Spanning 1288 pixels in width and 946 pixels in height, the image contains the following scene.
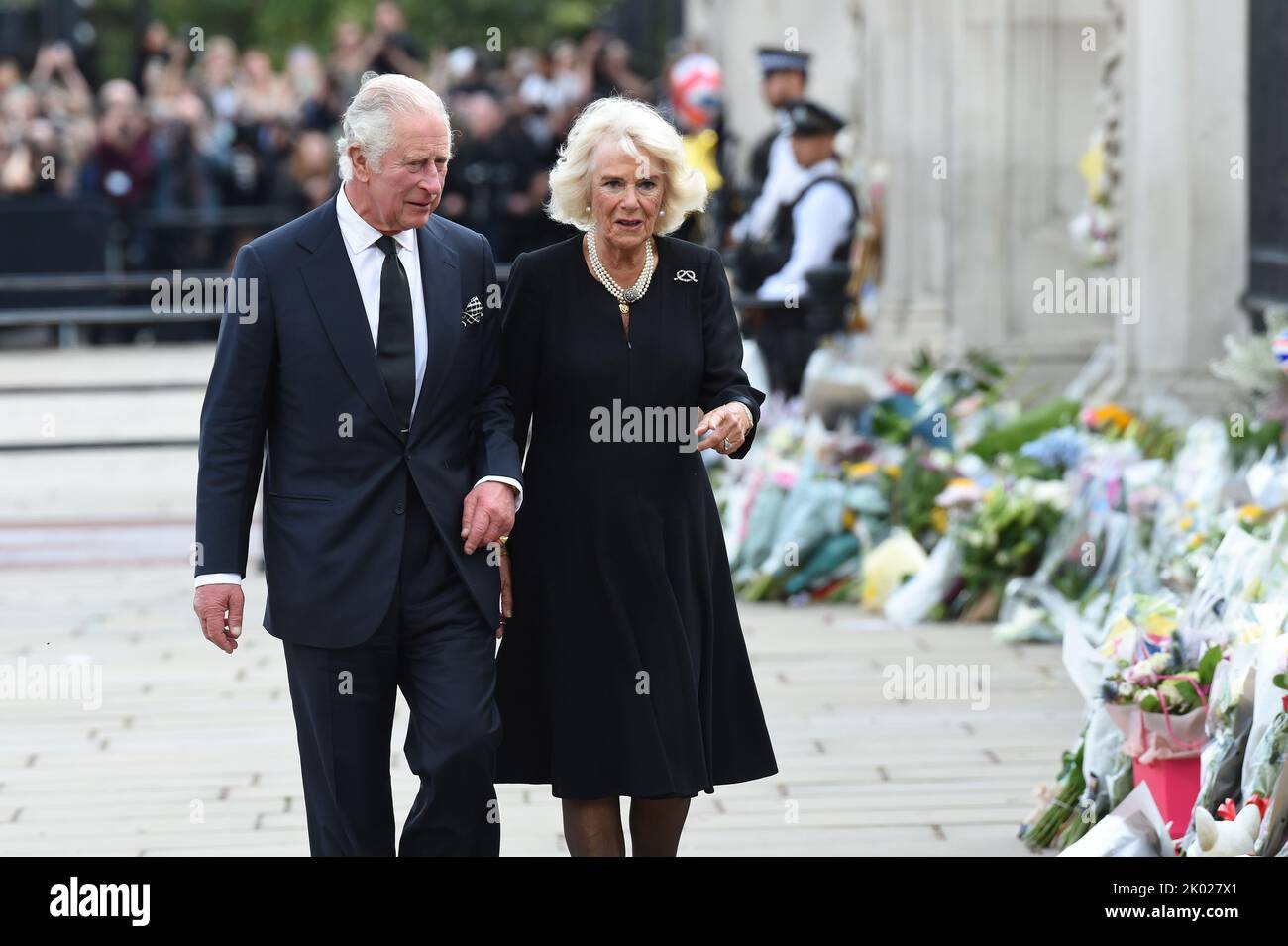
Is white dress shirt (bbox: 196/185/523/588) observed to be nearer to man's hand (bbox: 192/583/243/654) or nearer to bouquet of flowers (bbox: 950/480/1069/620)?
man's hand (bbox: 192/583/243/654)

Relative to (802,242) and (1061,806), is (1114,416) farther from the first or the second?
(1061,806)

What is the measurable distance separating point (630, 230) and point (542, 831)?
2048 millimetres

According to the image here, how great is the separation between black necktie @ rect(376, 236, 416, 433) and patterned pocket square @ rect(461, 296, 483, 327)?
0.11 metres

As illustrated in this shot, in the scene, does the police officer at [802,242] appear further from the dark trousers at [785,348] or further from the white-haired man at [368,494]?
the white-haired man at [368,494]

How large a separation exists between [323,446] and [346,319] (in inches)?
10.0

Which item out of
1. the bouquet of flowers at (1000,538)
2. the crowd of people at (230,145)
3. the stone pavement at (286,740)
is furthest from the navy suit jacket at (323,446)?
the crowd of people at (230,145)

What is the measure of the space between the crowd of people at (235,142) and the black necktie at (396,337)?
1712 cm

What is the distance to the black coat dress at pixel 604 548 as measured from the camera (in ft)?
16.1

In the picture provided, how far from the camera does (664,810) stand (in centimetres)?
505

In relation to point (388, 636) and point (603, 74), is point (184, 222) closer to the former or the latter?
point (603, 74)

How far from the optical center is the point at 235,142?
23.6m

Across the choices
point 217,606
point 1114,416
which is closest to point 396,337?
point 217,606

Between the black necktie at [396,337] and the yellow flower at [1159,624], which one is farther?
the yellow flower at [1159,624]

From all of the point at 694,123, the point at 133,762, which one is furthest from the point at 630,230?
the point at 694,123
